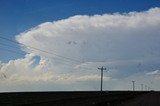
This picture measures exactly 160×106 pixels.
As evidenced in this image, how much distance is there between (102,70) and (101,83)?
587cm

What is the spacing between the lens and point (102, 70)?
120 metres
